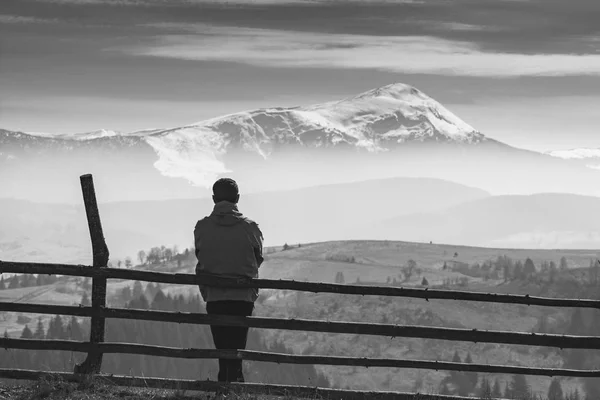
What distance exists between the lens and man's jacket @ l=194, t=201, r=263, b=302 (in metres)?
11.1

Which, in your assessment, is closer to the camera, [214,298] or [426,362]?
[214,298]

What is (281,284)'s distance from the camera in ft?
36.9

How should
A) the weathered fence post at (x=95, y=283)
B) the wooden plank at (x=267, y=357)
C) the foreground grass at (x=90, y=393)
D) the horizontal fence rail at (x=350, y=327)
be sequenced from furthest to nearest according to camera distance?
the weathered fence post at (x=95, y=283)
the wooden plank at (x=267, y=357)
the horizontal fence rail at (x=350, y=327)
the foreground grass at (x=90, y=393)

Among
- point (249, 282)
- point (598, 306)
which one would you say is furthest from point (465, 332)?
point (249, 282)

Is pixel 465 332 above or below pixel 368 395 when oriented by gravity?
above

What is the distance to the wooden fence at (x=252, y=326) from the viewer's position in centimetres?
1113

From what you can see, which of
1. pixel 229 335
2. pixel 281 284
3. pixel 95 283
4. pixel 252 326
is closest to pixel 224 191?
pixel 281 284

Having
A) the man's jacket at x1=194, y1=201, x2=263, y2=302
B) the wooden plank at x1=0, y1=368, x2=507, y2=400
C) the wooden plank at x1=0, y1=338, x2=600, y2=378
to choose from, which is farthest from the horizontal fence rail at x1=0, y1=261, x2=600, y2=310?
the wooden plank at x1=0, y1=368, x2=507, y2=400

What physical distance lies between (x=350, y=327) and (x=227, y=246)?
200 cm

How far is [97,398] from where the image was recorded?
1066 cm

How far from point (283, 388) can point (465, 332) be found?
2.53m

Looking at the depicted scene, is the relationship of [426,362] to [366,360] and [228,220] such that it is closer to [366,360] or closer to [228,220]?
[366,360]

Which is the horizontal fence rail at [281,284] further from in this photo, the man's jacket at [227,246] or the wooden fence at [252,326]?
the man's jacket at [227,246]

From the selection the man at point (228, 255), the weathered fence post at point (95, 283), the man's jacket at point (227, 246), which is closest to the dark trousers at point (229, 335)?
the man at point (228, 255)
